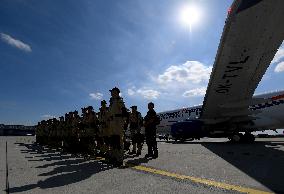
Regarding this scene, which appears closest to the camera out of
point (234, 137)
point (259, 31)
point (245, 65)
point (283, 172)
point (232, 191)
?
point (232, 191)

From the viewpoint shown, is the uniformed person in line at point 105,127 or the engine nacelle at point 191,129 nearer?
the uniformed person in line at point 105,127

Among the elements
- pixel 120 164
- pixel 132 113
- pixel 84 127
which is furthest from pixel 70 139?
pixel 120 164

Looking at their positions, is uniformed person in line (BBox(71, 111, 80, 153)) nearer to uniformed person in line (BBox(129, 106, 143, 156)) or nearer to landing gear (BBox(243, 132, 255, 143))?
uniformed person in line (BBox(129, 106, 143, 156))

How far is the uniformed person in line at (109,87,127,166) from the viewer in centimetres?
807

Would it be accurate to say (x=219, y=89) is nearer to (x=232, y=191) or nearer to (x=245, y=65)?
(x=245, y=65)

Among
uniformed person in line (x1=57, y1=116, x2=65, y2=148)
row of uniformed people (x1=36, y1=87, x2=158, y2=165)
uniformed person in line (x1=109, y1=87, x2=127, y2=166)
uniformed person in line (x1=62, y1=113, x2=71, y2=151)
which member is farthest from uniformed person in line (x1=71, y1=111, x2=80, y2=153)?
uniformed person in line (x1=109, y1=87, x2=127, y2=166)

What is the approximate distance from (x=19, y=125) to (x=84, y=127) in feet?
421

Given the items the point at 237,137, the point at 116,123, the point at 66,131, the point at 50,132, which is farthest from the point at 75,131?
the point at 237,137

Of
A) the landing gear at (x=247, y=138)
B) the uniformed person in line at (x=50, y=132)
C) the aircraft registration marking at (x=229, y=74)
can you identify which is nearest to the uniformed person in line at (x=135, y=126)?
the aircraft registration marking at (x=229, y=74)

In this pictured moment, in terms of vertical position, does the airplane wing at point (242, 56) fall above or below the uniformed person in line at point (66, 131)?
above

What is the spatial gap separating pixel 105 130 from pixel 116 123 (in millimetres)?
1224

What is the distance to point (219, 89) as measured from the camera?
1577 cm

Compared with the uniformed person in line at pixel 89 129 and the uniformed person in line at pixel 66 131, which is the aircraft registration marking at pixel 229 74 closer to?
the uniformed person in line at pixel 89 129

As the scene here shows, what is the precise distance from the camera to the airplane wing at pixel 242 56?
10012 mm
